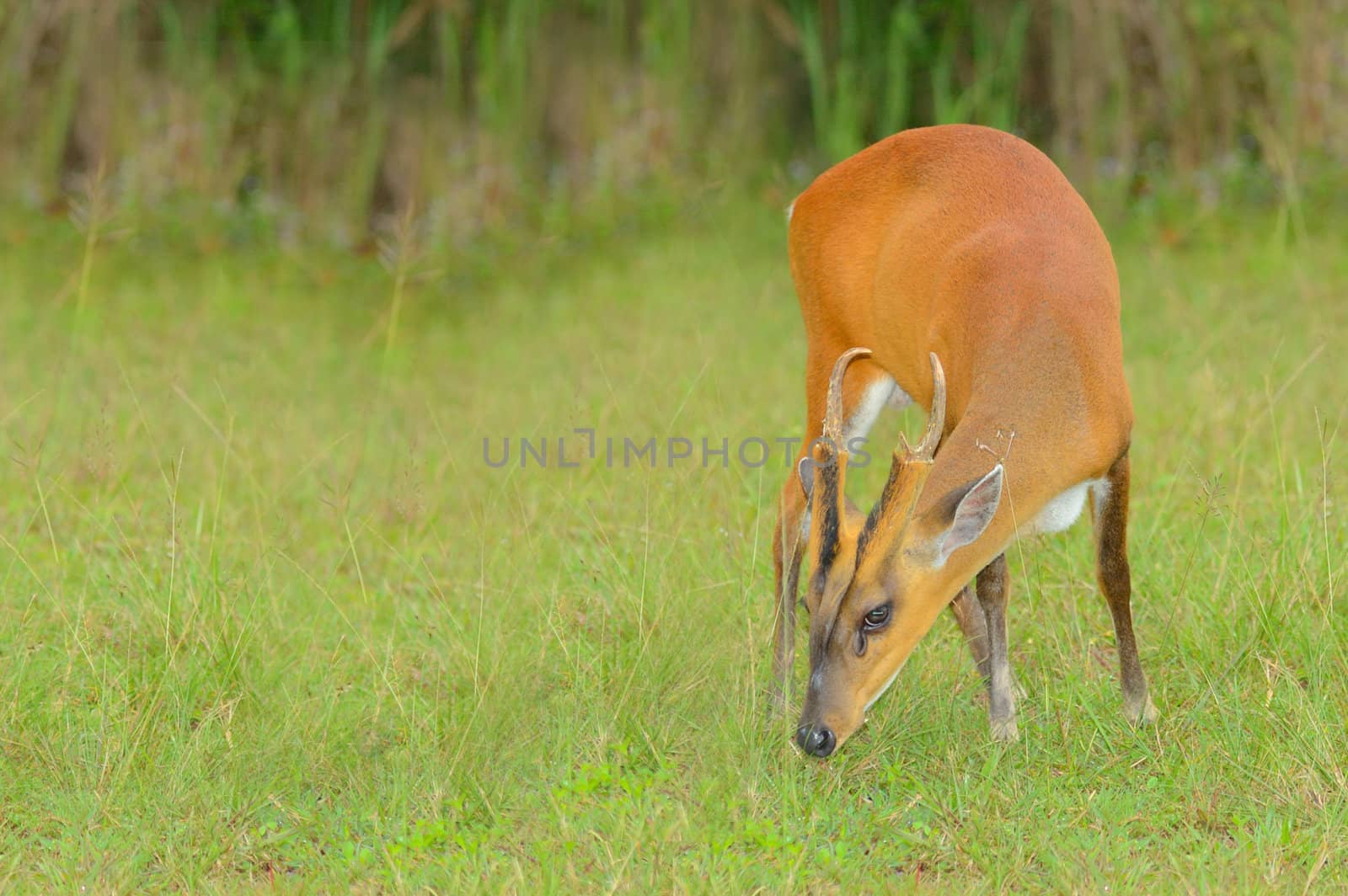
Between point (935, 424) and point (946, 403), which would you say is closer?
point (935, 424)

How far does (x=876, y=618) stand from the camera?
4316mm

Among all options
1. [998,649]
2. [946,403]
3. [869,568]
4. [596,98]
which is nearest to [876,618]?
[869,568]

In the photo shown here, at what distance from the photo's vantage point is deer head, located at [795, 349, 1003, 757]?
4270 mm

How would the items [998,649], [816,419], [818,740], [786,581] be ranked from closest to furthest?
[818,740] → [998,649] → [786,581] → [816,419]

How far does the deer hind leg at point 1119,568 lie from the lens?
4.79 m

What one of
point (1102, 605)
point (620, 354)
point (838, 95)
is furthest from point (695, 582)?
point (838, 95)

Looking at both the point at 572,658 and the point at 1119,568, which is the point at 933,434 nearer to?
the point at 1119,568

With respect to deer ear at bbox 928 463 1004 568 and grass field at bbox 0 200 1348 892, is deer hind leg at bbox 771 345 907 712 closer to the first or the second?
grass field at bbox 0 200 1348 892

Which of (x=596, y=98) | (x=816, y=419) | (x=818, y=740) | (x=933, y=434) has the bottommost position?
(x=596, y=98)

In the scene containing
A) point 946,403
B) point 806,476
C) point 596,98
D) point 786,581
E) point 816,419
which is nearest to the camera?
point 806,476

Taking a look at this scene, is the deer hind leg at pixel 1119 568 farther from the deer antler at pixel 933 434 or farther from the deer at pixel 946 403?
the deer antler at pixel 933 434

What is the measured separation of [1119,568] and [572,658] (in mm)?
1687

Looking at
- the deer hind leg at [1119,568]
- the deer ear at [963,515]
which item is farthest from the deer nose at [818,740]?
the deer hind leg at [1119,568]

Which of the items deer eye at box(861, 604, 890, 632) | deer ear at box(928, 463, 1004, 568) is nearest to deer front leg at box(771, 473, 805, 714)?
deer eye at box(861, 604, 890, 632)
